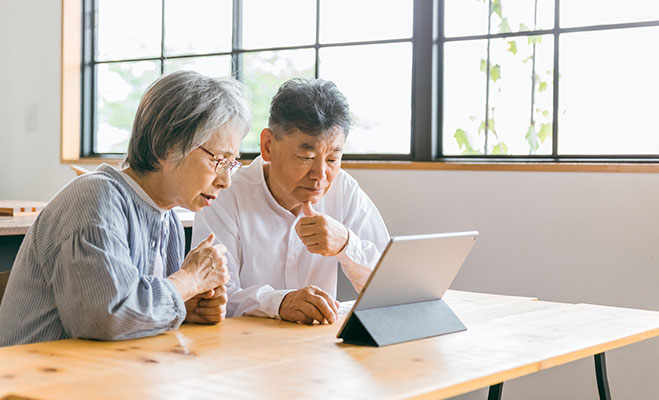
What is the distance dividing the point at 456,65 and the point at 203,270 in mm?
2180

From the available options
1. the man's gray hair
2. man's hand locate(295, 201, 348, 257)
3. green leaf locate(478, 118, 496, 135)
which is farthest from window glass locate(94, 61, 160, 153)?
man's hand locate(295, 201, 348, 257)

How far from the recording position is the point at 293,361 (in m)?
1.28

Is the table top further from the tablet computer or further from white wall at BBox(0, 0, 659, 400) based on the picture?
the tablet computer

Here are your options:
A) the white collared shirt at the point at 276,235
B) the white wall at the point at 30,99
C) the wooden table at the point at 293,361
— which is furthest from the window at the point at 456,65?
the wooden table at the point at 293,361

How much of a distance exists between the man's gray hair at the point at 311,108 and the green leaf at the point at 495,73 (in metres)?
1.47

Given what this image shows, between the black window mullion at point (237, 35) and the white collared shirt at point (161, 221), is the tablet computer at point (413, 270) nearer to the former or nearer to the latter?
the white collared shirt at point (161, 221)

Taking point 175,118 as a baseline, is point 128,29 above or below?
above

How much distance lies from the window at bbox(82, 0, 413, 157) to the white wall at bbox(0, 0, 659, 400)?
0.34 metres

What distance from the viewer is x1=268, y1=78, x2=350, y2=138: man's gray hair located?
2024 millimetres

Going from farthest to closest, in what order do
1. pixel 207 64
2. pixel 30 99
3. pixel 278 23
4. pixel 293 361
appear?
pixel 30 99, pixel 207 64, pixel 278 23, pixel 293 361

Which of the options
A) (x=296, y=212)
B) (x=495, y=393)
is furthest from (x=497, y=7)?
(x=495, y=393)

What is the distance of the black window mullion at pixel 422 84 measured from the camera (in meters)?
3.51

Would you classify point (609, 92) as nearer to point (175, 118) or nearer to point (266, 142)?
point (266, 142)

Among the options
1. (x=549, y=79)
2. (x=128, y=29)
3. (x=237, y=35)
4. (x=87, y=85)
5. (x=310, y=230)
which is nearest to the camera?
(x=310, y=230)
